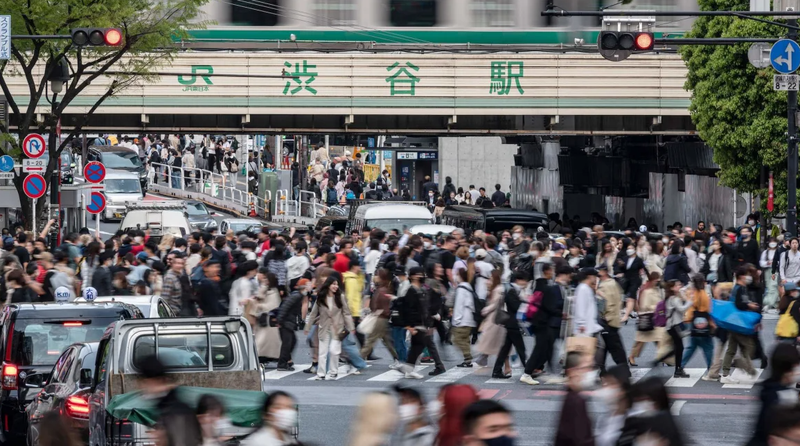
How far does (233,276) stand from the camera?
18781 mm

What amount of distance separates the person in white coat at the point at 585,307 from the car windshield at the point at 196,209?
2970cm

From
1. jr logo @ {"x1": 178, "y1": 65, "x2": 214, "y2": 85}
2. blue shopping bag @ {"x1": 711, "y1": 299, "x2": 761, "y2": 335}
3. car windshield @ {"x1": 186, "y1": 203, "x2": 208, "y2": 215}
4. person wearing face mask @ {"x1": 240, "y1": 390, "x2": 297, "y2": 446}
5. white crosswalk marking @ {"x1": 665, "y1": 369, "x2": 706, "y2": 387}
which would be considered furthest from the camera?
car windshield @ {"x1": 186, "y1": 203, "x2": 208, "y2": 215}

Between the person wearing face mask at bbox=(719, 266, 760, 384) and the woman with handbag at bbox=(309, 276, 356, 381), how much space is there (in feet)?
15.7

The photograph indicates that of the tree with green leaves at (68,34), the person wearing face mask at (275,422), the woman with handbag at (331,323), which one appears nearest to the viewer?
the person wearing face mask at (275,422)

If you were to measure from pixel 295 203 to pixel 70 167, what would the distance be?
9148mm

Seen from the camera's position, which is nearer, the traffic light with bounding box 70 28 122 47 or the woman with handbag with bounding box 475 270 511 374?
the woman with handbag with bounding box 475 270 511 374

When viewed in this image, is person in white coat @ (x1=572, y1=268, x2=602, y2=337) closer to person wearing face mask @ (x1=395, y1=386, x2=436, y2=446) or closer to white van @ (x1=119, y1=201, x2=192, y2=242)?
person wearing face mask @ (x1=395, y1=386, x2=436, y2=446)

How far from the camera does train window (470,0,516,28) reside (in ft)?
119

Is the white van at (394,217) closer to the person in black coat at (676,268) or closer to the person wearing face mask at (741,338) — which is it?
the person in black coat at (676,268)

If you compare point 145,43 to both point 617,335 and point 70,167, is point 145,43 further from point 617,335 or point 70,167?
point 70,167

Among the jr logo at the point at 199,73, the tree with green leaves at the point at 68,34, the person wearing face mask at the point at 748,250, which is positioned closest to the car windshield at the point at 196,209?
the jr logo at the point at 199,73

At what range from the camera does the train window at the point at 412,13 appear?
36.1m

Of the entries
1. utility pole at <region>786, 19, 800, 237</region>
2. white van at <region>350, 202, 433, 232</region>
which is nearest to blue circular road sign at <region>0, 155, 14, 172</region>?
white van at <region>350, 202, 433, 232</region>

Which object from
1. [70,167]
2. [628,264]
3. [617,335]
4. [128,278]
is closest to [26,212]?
[128,278]
